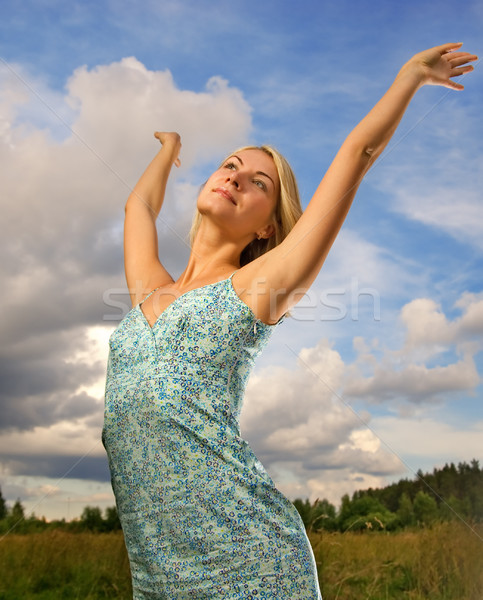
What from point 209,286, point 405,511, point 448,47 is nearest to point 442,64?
point 448,47

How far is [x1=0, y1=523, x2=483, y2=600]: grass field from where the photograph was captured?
3777mm

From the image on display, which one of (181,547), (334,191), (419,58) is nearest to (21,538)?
(181,547)

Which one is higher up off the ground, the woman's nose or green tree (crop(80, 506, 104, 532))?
the woman's nose

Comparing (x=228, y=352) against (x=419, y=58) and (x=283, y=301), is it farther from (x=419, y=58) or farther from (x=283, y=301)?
(x=419, y=58)

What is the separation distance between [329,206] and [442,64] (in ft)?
2.29

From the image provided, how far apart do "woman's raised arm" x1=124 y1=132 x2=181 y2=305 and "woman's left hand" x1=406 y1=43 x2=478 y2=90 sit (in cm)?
121

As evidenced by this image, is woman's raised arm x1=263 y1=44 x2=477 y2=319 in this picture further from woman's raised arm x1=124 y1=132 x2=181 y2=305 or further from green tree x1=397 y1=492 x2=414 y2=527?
green tree x1=397 y1=492 x2=414 y2=527

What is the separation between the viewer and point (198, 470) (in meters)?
1.59

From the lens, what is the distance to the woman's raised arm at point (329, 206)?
66.6 inches

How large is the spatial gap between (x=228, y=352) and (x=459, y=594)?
124 inches

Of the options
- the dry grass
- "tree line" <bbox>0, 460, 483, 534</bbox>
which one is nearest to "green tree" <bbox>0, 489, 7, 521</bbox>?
"tree line" <bbox>0, 460, 483, 534</bbox>

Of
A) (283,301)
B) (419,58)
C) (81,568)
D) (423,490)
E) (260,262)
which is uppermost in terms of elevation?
(419,58)

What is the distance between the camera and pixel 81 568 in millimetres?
3871

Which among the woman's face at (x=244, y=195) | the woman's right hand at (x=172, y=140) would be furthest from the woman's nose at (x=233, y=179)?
the woman's right hand at (x=172, y=140)
